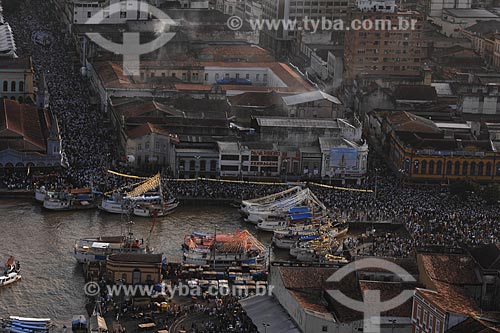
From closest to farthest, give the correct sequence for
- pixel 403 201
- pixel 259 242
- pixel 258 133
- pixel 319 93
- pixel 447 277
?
pixel 447 277, pixel 259 242, pixel 403 201, pixel 258 133, pixel 319 93

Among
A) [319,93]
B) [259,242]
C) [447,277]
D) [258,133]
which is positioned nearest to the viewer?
[447,277]

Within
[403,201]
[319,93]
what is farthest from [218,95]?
[403,201]

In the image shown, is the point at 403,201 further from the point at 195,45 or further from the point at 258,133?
the point at 195,45

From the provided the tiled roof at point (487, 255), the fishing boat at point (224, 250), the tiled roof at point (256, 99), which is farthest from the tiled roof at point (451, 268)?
the tiled roof at point (256, 99)

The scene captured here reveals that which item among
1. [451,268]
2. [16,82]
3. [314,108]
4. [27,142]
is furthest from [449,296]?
[16,82]

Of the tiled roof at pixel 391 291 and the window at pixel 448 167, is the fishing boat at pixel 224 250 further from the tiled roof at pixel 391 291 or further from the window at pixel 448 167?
the window at pixel 448 167

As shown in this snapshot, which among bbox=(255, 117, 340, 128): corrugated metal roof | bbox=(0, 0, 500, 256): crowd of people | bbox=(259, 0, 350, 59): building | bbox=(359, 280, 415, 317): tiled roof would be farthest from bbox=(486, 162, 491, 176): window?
bbox=(259, 0, 350, 59): building

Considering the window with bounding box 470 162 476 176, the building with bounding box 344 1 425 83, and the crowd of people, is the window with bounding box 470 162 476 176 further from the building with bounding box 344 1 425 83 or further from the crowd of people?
the building with bounding box 344 1 425 83
